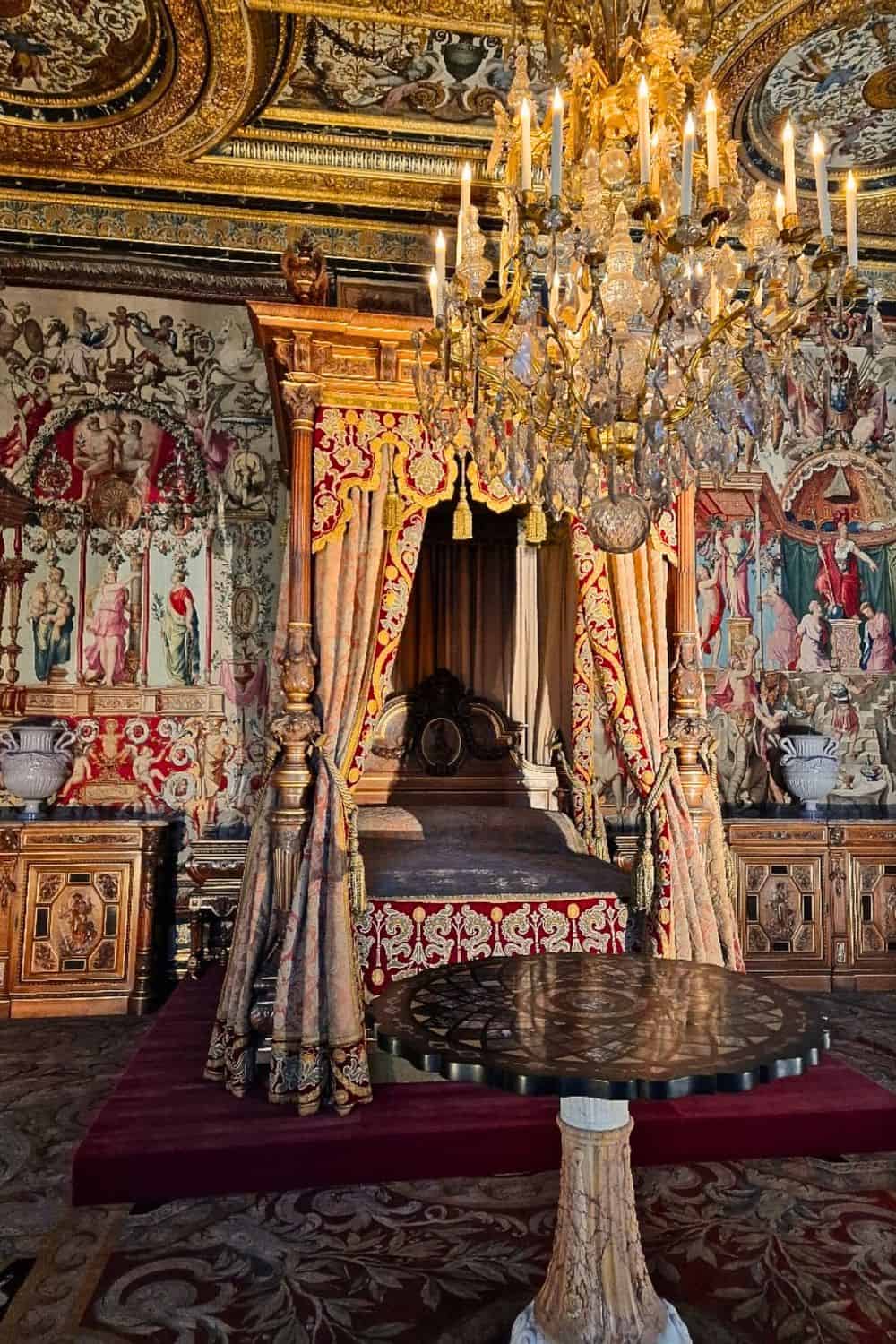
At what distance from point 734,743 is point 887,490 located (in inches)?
91.2

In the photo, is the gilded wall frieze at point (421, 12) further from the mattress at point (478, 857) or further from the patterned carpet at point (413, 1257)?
the patterned carpet at point (413, 1257)

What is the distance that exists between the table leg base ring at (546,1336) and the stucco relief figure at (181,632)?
4408 mm

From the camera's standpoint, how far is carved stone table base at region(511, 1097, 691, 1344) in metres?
2.10

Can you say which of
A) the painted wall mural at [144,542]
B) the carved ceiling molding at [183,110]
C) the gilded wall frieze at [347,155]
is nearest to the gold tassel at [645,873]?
the painted wall mural at [144,542]

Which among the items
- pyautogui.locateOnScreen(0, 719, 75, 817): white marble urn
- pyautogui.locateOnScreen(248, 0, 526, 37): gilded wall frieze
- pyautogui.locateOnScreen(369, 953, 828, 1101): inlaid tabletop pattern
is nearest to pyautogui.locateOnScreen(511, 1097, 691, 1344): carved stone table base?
pyautogui.locateOnScreen(369, 953, 828, 1101): inlaid tabletop pattern

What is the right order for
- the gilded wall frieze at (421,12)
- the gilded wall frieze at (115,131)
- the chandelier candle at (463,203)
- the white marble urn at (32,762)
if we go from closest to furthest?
the chandelier candle at (463,203), the gilded wall frieze at (421,12), the gilded wall frieze at (115,131), the white marble urn at (32,762)

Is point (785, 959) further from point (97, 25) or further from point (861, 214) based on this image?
point (97, 25)

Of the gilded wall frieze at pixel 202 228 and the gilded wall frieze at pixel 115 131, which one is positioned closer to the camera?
the gilded wall frieze at pixel 115 131

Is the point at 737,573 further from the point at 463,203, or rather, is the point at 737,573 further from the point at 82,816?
the point at 82,816

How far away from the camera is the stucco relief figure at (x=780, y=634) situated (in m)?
6.37

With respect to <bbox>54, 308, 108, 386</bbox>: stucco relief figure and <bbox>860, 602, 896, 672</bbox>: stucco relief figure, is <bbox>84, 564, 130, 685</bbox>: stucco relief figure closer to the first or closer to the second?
<bbox>54, 308, 108, 386</bbox>: stucco relief figure

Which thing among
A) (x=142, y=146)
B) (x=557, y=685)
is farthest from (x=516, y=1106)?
(x=142, y=146)

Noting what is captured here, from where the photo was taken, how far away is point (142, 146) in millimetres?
5430

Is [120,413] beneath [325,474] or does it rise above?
above
